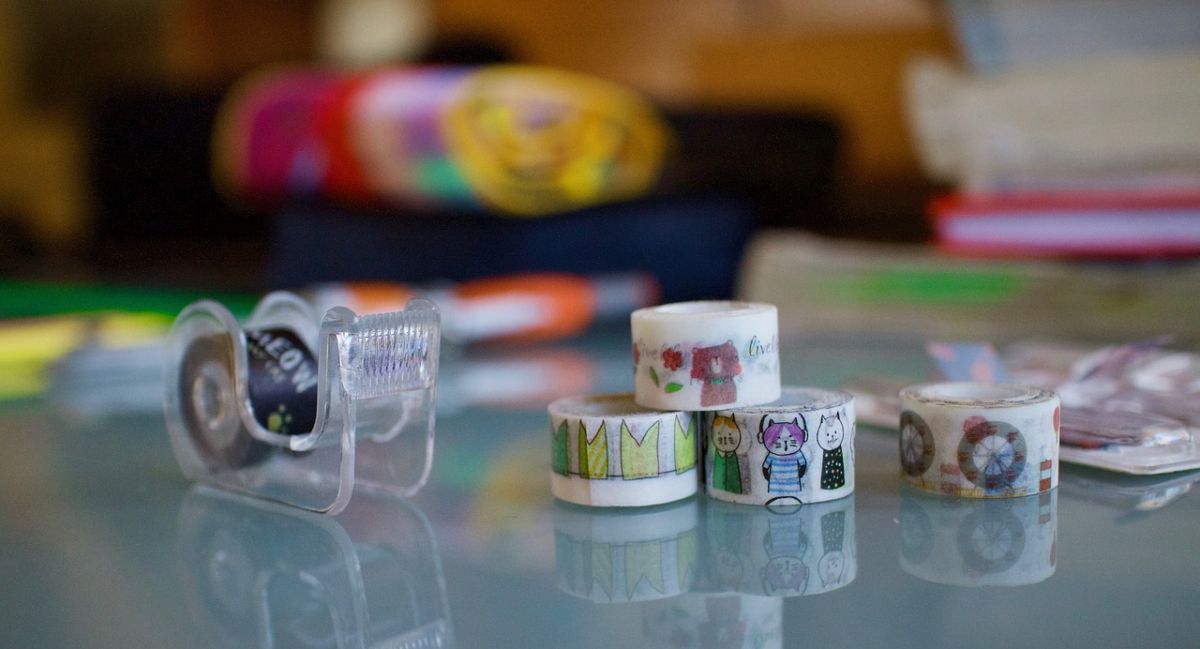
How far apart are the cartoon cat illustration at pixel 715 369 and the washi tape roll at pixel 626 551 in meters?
0.05

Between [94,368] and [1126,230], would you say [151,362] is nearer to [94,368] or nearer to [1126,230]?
[94,368]

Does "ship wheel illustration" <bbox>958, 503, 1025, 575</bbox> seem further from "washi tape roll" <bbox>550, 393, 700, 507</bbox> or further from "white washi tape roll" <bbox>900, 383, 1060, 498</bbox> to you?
"washi tape roll" <bbox>550, 393, 700, 507</bbox>

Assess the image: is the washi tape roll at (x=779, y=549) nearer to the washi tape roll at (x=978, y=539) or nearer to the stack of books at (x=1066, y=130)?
the washi tape roll at (x=978, y=539)

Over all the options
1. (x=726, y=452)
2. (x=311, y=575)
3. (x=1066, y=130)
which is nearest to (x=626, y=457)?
(x=726, y=452)

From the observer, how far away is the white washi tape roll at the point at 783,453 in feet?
1.85

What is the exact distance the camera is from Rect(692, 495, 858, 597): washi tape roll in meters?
0.46

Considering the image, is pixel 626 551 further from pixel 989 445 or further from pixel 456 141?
pixel 456 141

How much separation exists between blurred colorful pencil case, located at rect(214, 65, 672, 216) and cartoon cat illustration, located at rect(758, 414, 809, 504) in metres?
0.74

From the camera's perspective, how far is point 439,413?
848 millimetres

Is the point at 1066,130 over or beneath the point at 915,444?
over

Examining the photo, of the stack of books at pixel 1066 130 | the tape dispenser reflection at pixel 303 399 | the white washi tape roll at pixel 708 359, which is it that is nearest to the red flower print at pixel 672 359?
the white washi tape roll at pixel 708 359

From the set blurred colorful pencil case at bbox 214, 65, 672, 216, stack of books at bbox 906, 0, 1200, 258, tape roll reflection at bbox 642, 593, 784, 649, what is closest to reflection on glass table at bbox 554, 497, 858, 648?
tape roll reflection at bbox 642, 593, 784, 649

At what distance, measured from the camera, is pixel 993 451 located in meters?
0.56

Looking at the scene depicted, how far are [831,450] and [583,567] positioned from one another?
0.14 m
